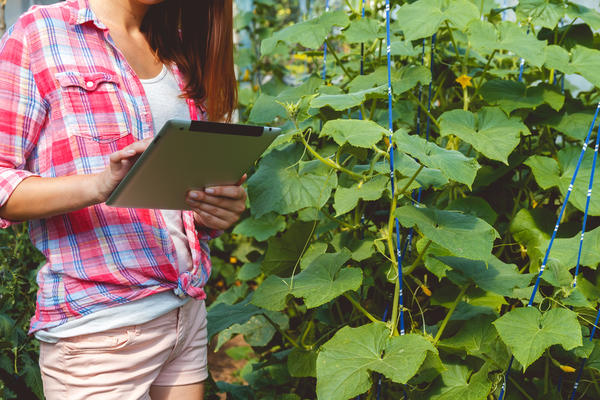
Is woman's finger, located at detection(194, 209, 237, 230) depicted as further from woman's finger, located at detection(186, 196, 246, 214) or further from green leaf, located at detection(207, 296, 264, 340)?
green leaf, located at detection(207, 296, 264, 340)

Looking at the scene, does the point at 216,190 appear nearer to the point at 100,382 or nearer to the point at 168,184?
the point at 168,184

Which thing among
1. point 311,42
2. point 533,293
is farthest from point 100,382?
point 311,42

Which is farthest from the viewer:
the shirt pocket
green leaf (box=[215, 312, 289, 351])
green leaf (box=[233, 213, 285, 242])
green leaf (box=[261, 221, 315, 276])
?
green leaf (box=[233, 213, 285, 242])

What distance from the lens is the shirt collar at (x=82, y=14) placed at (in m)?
1.21

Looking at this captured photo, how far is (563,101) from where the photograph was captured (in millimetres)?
1757

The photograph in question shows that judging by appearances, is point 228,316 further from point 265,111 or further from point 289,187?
point 265,111

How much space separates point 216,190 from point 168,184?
4.6 inches

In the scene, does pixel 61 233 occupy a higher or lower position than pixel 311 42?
lower

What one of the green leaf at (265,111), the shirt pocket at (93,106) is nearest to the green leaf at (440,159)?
the shirt pocket at (93,106)

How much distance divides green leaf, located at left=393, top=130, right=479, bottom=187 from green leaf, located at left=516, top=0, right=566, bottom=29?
0.69 meters

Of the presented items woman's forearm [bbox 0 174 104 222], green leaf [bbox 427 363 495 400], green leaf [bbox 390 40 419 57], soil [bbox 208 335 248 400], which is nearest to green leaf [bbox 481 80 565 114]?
green leaf [bbox 390 40 419 57]

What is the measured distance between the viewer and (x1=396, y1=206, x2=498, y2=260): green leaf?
1280 millimetres

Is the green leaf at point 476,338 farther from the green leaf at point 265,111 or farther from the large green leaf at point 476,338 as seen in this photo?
the green leaf at point 265,111

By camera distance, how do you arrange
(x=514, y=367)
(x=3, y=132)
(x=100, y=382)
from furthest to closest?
1. (x=514, y=367)
2. (x=100, y=382)
3. (x=3, y=132)
